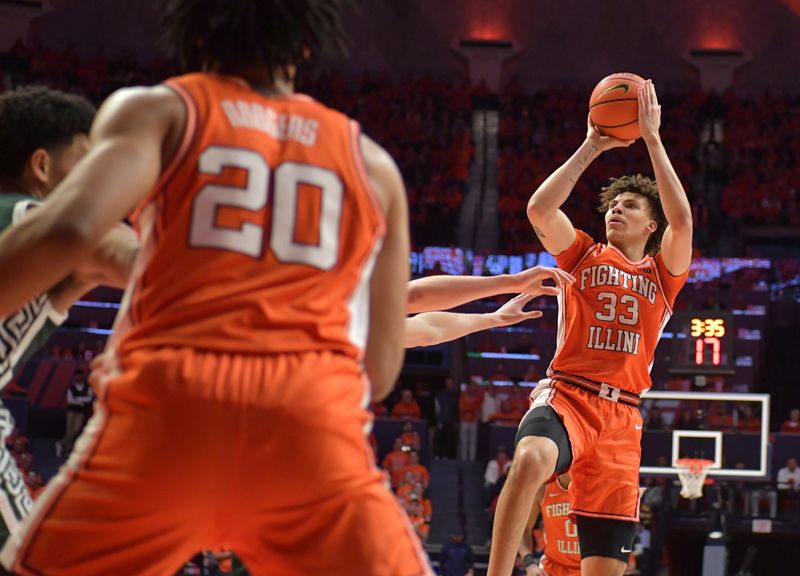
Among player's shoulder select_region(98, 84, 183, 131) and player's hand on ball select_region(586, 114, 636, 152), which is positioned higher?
player's hand on ball select_region(586, 114, 636, 152)

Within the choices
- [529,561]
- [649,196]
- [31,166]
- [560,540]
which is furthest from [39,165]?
[560,540]

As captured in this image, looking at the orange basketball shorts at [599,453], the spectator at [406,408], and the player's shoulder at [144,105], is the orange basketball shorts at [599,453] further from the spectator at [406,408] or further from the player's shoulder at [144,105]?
the spectator at [406,408]

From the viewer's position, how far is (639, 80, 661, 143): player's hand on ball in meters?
5.58

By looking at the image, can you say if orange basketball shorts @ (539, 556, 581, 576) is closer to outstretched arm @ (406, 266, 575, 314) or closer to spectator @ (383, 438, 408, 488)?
outstretched arm @ (406, 266, 575, 314)

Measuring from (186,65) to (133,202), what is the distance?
0.61 metres

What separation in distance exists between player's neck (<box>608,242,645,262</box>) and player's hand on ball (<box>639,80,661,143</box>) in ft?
2.57

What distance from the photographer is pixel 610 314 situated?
231 inches

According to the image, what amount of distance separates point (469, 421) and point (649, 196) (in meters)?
9.80

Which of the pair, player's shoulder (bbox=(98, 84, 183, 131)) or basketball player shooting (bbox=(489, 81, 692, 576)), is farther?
basketball player shooting (bbox=(489, 81, 692, 576))

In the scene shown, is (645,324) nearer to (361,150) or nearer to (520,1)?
(361,150)

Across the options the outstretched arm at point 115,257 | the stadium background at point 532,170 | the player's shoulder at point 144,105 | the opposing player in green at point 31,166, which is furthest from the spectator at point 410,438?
the player's shoulder at point 144,105

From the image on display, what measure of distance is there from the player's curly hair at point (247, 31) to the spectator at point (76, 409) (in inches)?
514

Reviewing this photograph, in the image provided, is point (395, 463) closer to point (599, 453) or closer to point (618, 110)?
point (599, 453)

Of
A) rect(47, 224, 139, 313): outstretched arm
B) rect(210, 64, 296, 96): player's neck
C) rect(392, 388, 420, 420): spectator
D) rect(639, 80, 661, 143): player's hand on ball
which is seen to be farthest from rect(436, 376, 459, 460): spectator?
rect(210, 64, 296, 96): player's neck
